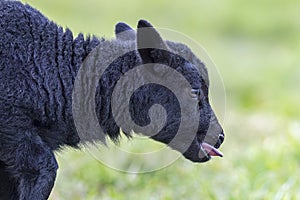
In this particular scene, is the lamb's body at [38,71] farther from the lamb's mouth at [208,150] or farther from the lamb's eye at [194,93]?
the lamb's mouth at [208,150]

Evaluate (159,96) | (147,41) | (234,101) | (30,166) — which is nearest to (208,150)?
(159,96)

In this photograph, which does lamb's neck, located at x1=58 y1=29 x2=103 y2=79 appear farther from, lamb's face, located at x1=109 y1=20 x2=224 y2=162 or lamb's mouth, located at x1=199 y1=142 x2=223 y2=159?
lamb's mouth, located at x1=199 y1=142 x2=223 y2=159

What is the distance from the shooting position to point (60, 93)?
636 centimetres

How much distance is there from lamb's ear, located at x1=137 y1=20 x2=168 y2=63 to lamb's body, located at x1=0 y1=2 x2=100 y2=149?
37cm

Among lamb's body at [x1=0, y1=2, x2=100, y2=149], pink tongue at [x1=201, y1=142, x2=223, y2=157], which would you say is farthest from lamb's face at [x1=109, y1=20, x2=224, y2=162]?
lamb's body at [x1=0, y1=2, x2=100, y2=149]

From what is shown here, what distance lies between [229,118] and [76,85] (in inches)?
213

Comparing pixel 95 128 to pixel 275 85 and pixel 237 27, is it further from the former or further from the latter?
pixel 237 27

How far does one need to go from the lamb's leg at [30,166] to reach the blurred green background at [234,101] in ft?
1.91

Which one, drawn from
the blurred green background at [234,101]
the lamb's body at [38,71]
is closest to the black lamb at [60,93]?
the lamb's body at [38,71]

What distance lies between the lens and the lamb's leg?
6176 millimetres

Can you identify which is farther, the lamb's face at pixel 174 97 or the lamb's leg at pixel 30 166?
the lamb's face at pixel 174 97

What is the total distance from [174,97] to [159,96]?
0.42 feet

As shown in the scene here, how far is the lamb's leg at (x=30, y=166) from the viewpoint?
6.18 m

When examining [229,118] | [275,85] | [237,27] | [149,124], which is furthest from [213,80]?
[149,124]
